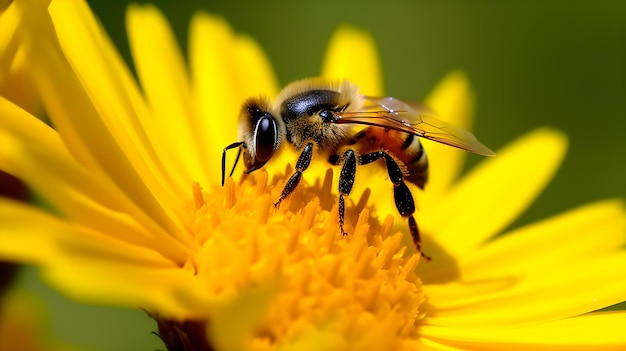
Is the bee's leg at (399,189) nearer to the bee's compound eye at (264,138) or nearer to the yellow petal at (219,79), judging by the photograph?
the bee's compound eye at (264,138)

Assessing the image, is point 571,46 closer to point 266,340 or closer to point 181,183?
point 181,183

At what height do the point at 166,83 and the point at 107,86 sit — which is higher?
the point at 166,83

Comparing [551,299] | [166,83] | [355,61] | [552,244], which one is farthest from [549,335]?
[355,61]

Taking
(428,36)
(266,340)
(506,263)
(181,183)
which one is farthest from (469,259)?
(428,36)

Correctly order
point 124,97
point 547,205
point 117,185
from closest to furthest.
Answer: point 117,185 → point 124,97 → point 547,205

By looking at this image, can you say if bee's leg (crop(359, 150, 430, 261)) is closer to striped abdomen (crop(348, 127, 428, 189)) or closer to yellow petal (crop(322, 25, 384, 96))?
striped abdomen (crop(348, 127, 428, 189))

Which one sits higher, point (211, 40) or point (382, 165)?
point (211, 40)

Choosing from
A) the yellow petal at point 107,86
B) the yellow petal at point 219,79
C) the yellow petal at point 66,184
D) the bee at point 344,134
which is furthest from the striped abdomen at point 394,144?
the yellow petal at point 66,184

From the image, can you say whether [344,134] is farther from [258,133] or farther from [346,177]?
[258,133]
